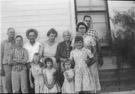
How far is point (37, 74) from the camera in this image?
200 inches

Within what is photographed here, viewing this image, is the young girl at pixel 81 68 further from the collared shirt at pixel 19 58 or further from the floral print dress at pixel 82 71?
the collared shirt at pixel 19 58

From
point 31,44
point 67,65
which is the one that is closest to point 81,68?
point 67,65

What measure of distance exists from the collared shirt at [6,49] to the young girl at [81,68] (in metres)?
1.42

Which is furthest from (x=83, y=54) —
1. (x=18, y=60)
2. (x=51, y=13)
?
(x=51, y=13)

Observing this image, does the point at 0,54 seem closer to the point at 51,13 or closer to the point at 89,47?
the point at 51,13

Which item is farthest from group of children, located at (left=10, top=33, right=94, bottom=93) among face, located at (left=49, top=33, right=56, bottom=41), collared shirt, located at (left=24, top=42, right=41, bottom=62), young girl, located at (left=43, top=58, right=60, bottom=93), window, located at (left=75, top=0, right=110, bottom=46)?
window, located at (left=75, top=0, right=110, bottom=46)

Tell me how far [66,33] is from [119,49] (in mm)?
1393

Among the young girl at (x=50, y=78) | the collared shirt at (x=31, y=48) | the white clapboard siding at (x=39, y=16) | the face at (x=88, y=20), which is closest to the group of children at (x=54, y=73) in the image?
the young girl at (x=50, y=78)

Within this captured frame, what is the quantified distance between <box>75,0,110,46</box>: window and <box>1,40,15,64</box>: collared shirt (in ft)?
5.79

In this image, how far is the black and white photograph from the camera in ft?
16.4

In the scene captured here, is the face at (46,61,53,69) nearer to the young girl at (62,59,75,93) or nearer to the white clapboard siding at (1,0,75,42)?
the young girl at (62,59,75,93)

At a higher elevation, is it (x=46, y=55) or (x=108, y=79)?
(x=46, y=55)

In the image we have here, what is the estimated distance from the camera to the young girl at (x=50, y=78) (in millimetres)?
4957

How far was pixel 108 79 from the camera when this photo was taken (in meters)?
6.05
